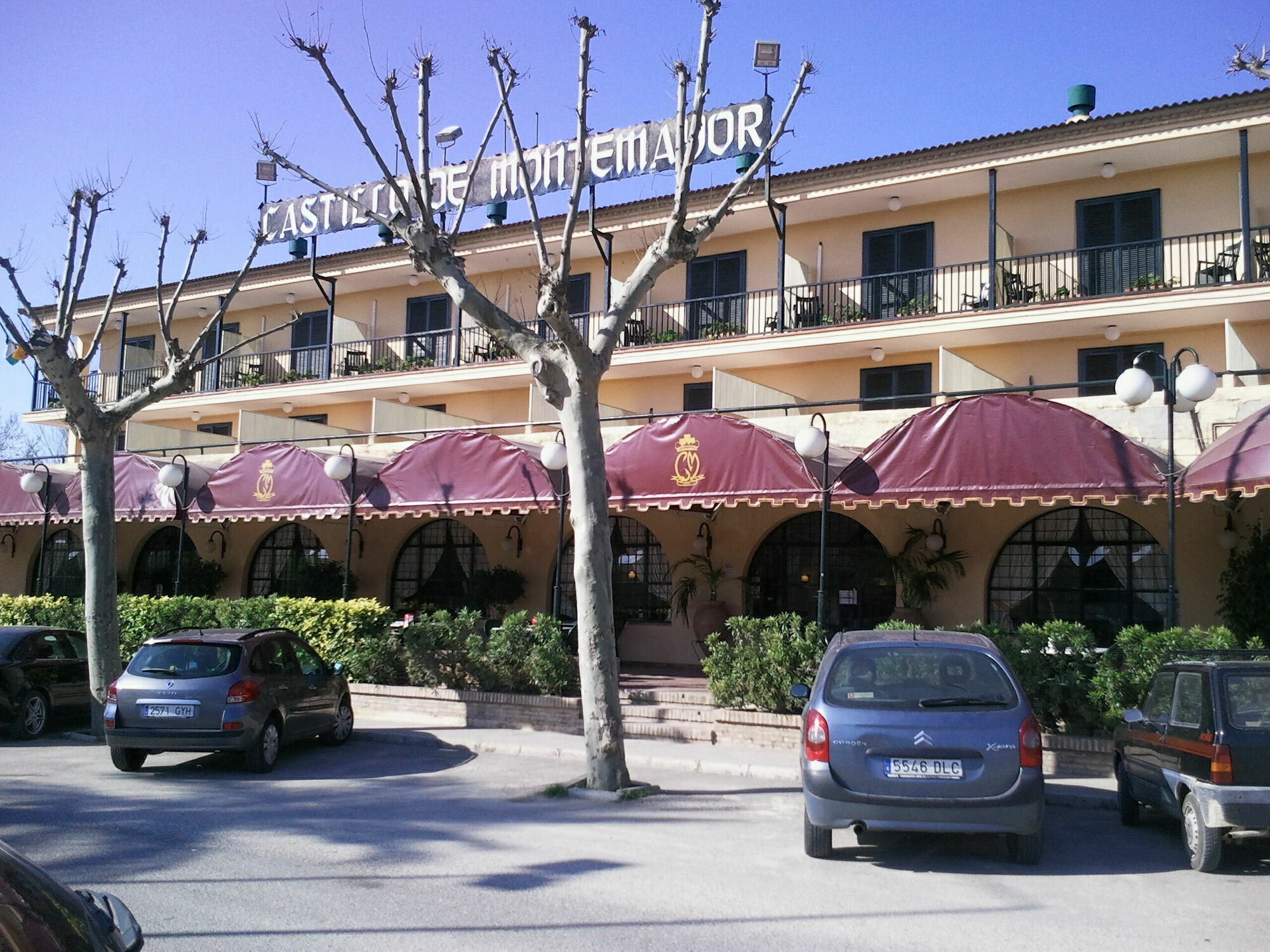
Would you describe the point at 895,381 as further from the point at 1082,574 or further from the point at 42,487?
the point at 42,487

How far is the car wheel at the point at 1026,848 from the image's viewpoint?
25.2 feet

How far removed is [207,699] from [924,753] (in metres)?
7.70

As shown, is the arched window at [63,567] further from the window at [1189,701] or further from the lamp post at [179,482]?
the window at [1189,701]

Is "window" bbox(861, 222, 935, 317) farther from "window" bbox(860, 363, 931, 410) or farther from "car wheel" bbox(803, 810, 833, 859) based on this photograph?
"car wheel" bbox(803, 810, 833, 859)

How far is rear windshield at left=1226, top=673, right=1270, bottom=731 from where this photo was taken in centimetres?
744

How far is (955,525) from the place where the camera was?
18.1 meters

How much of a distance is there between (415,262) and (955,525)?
10.6 meters

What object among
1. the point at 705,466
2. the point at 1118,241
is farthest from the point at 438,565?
the point at 1118,241

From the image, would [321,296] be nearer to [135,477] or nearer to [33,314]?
[135,477]

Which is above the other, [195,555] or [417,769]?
[195,555]

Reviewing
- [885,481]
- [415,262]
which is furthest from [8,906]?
[885,481]

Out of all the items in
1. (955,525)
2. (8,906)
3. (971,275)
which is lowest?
(8,906)

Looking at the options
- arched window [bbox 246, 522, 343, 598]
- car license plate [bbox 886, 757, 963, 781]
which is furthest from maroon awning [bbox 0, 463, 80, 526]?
car license plate [bbox 886, 757, 963, 781]

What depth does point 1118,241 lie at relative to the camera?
65.5 feet
